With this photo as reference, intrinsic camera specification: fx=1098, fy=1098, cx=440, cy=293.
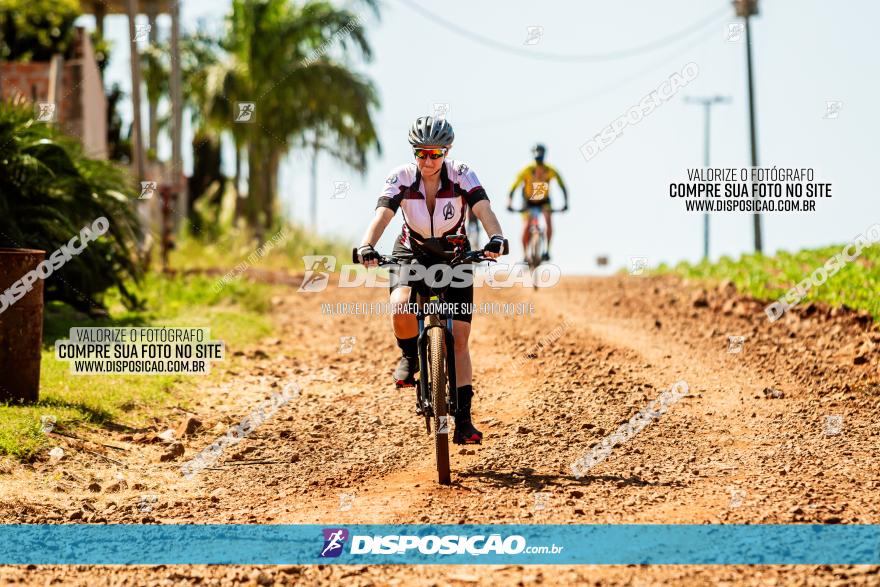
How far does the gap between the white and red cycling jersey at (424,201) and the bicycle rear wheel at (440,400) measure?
69 cm

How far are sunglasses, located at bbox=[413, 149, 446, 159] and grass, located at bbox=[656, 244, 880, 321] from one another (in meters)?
6.86

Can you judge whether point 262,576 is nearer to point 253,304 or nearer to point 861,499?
point 861,499

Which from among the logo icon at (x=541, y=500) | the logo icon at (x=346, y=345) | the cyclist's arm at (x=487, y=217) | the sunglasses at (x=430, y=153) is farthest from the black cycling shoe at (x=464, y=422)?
the logo icon at (x=346, y=345)

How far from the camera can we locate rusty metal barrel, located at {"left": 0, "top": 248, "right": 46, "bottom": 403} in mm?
8781

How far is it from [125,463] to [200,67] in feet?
113

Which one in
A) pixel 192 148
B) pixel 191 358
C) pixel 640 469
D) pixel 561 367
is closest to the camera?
pixel 640 469

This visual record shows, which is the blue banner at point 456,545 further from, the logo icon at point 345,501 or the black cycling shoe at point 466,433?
the black cycling shoe at point 466,433

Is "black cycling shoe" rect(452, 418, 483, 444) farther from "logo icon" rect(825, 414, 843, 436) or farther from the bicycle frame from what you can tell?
"logo icon" rect(825, 414, 843, 436)

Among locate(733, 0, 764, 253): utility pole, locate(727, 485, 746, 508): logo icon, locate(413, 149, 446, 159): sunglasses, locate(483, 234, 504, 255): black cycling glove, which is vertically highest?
locate(733, 0, 764, 253): utility pole

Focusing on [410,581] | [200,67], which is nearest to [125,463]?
[410,581]

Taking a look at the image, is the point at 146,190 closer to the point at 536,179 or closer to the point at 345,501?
the point at 536,179

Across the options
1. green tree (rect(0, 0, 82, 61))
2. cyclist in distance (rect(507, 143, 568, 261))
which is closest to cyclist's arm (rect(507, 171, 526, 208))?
cyclist in distance (rect(507, 143, 568, 261))

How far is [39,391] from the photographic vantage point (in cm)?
949

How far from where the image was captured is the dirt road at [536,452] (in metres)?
5.92
